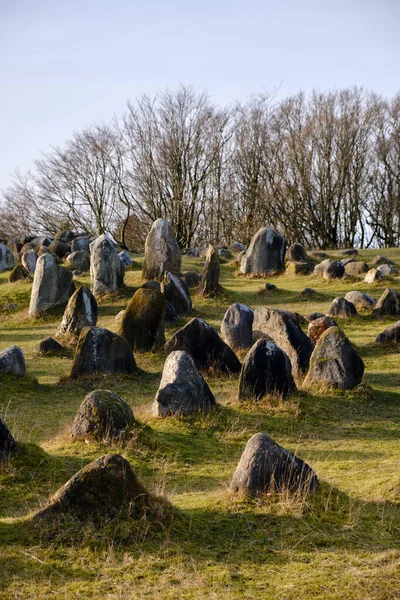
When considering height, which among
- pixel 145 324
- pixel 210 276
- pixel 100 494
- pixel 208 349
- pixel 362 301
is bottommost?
pixel 100 494

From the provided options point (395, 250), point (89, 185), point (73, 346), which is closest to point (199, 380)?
point (73, 346)

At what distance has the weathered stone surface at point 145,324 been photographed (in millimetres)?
15352

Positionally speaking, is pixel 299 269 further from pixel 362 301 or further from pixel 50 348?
pixel 50 348

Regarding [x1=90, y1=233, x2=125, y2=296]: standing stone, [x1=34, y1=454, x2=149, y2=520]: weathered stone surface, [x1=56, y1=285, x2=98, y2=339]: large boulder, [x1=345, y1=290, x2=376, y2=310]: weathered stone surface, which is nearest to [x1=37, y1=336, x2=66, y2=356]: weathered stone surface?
[x1=56, y1=285, x2=98, y2=339]: large boulder

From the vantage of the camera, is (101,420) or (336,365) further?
(336,365)

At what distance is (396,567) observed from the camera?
507 centimetres

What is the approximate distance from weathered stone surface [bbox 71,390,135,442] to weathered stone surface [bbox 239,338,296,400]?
2.89 m

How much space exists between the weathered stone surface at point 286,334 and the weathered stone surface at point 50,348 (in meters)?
4.61

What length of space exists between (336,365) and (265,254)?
14.6m

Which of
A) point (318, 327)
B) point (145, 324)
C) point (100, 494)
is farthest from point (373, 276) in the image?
point (100, 494)

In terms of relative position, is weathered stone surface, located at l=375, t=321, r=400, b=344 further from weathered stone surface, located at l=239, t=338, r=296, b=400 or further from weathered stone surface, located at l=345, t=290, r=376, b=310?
weathered stone surface, located at l=239, t=338, r=296, b=400

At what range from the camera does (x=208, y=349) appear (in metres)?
13.5

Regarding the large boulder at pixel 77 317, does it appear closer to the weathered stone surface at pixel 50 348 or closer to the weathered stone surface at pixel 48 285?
the weathered stone surface at pixel 50 348

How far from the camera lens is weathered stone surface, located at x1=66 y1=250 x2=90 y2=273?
26.6 m
